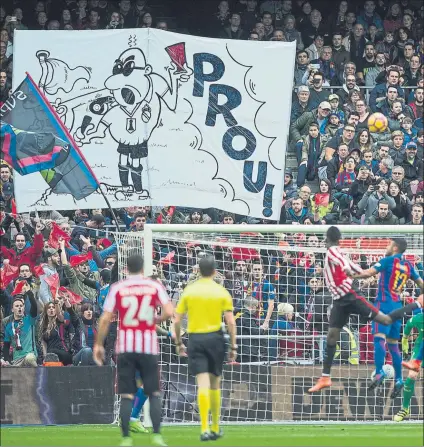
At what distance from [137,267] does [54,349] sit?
5504 millimetres

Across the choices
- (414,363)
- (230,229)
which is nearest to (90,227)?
(230,229)

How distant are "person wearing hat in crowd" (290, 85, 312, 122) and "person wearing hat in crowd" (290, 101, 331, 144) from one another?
162 millimetres

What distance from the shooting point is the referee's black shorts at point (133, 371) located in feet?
46.1

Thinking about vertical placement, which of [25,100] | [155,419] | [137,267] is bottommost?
[155,419]

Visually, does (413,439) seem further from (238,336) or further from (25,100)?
(25,100)

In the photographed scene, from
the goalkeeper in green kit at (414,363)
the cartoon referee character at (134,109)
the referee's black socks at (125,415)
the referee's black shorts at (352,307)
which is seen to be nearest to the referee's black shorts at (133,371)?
the referee's black socks at (125,415)

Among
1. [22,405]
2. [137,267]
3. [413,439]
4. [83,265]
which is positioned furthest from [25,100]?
[413,439]

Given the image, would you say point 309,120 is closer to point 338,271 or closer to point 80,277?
point 80,277

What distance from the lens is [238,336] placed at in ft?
62.6

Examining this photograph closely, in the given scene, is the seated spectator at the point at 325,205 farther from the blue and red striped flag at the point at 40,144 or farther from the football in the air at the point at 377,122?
the blue and red striped flag at the point at 40,144

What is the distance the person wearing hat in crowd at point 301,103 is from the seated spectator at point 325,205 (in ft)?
6.65

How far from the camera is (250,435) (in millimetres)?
16422

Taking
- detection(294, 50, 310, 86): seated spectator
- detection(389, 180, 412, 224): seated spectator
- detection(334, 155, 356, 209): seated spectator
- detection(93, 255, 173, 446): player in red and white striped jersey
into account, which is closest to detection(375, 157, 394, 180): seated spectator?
detection(334, 155, 356, 209): seated spectator

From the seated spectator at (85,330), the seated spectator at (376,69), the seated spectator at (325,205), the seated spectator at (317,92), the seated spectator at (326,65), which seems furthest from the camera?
the seated spectator at (376,69)
